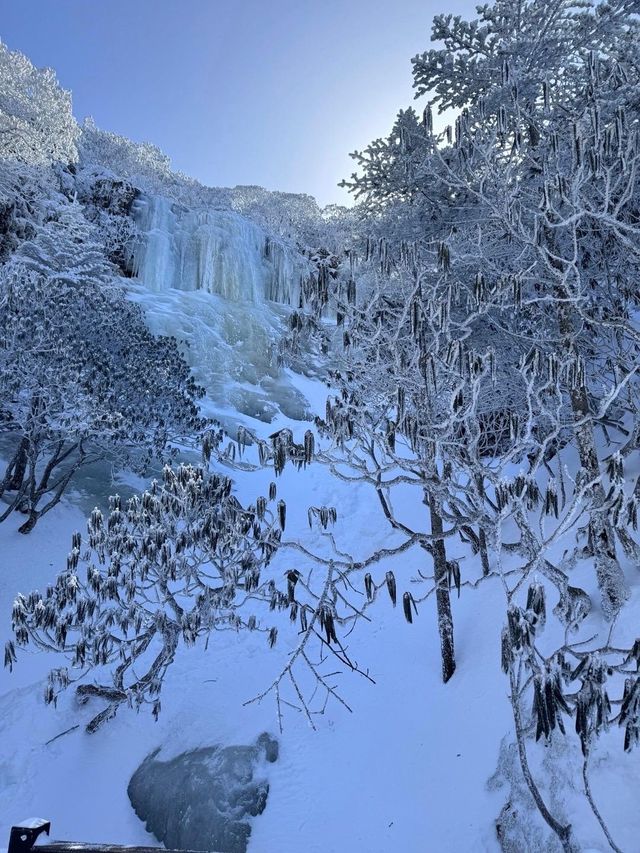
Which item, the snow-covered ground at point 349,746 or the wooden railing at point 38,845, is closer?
the wooden railing at point 38,845

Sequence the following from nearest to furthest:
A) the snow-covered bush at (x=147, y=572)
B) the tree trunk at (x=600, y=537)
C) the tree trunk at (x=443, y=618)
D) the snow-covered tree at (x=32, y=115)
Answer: the tree trunk at (x=600, y=537) < the snow-covered bush at (x=147, y=572) < the tree trunk at (x=443, y=618) < the snow-covered tree at (x=32, y=115)

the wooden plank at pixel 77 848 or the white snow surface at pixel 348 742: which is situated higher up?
the wooden plank at pixel 77 848

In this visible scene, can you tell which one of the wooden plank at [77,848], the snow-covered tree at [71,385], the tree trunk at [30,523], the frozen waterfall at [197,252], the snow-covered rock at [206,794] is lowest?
the snow-covered rock at [206,794]

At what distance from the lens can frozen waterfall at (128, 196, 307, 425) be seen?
24.3 m

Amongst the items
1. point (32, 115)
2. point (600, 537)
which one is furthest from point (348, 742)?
point (32, 115)

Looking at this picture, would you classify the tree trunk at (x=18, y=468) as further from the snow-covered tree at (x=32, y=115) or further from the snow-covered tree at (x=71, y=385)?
the snow-covered tree at (x=32, y=115)

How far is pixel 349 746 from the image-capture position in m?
5.96

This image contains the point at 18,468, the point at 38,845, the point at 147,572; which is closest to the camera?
the point at 38,845

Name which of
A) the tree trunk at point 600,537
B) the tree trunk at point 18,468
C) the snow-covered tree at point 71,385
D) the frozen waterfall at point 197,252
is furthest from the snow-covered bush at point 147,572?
the frozen waterfall at point 197,252

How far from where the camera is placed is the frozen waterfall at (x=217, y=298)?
24328 mm

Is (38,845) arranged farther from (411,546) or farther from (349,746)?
Result: (349,746)

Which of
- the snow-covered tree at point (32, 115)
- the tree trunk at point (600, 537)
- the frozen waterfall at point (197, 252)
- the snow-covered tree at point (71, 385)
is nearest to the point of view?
the tree trunk at point (600, 537)

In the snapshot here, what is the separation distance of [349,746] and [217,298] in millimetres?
24454

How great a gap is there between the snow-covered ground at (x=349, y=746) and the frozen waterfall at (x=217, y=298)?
1599cm
